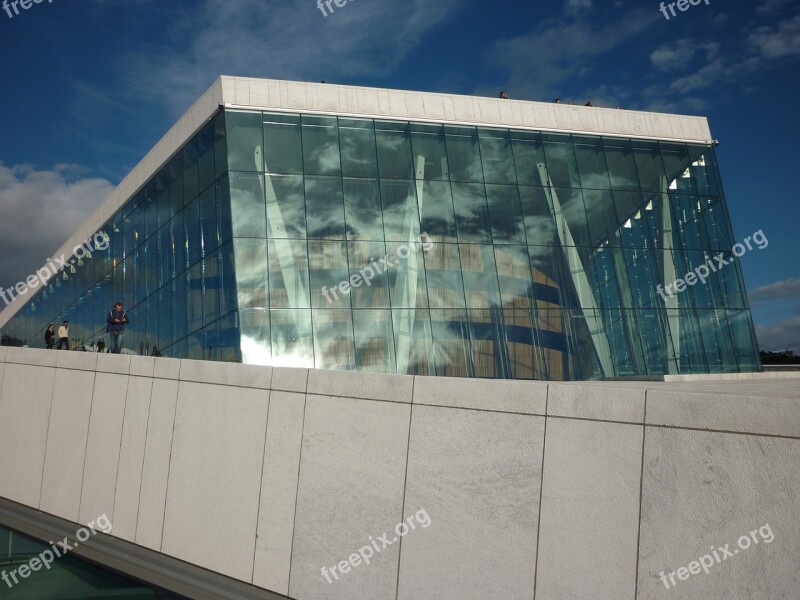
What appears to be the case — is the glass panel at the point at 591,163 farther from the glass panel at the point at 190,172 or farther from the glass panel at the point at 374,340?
the glass panel at the point at 190,172

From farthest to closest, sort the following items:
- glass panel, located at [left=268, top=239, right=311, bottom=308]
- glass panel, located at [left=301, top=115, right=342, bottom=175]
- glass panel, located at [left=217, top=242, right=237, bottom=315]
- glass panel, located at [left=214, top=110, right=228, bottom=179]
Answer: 1. glass panel, located at [left=301, top=115, right=342, bottom=175]
2. glass panel, located at [left=214, top=110, right=228, bottom=179]
3. glass panel, located at [left=268, top=239, right=311, bottom=308]
4. glass panel, located at [left=217, top=242, right=237, bottom=315]

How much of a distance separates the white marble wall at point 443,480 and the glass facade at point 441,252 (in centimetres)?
966

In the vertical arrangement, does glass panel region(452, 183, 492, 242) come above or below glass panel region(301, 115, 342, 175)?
below

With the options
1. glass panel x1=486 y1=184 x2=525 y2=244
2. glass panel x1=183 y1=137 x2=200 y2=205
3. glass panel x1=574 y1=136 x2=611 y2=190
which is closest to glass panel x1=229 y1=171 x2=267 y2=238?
glass panel x1=183 y1=137 x2=200 y2=205

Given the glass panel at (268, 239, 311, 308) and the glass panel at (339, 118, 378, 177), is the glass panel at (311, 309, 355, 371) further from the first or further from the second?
the glass panel at (339, 118, 378, 177)

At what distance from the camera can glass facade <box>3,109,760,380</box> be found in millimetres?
21531

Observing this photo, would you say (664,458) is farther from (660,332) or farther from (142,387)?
(660,332)

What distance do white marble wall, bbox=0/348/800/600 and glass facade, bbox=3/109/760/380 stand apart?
966 cm

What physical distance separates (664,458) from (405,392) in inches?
123

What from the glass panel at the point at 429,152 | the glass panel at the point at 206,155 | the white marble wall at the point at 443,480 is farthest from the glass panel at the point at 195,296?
the white marble wall at the point at 443,480

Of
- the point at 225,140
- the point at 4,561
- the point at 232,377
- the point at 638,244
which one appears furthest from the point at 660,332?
the point at 4,561

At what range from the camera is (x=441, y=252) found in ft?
75.4

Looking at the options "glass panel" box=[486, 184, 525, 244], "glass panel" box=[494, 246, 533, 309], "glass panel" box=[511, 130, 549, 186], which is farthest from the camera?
"glass panel" box=[511, 130, 549, 186]

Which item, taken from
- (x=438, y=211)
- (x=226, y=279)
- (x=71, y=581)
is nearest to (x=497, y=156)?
(x=438, y=211)
